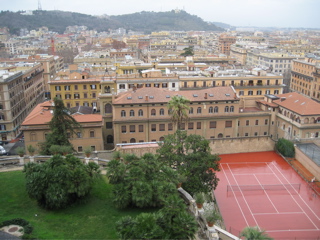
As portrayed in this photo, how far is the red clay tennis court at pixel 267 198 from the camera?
34906 mm

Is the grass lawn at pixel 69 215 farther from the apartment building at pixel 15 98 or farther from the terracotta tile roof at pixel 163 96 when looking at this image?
the apartment building at pixel 15 98

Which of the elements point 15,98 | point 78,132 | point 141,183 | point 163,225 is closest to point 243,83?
point 78,132

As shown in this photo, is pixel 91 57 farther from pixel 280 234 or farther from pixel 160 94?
pixel 280 234

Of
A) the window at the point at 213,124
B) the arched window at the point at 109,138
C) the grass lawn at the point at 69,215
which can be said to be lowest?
the arched window at the point at 109,138

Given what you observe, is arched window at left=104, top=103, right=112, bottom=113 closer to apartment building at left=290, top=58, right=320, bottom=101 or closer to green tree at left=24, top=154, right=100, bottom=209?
green tree at left=24, top=154, right=100, bottom=209

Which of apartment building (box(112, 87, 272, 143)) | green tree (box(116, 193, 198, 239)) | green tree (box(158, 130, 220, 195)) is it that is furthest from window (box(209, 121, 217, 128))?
green tree (box(116, 193, 198, 239))

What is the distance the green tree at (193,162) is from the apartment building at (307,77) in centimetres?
7135

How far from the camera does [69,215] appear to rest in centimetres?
2664

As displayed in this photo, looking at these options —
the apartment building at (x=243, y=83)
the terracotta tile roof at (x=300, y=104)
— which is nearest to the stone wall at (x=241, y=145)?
the terracotta tile roof at (x=300, y=104)

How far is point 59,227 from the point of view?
2502 cm

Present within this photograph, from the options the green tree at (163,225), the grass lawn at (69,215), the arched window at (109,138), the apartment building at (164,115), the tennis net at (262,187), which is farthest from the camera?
the arched window at (109,138)

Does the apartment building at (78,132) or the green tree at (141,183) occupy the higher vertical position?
the green tree at (141,183)

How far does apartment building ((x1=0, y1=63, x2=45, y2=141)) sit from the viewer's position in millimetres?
66562

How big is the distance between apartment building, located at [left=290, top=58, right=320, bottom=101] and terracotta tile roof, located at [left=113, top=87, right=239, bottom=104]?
4747 centimetres
